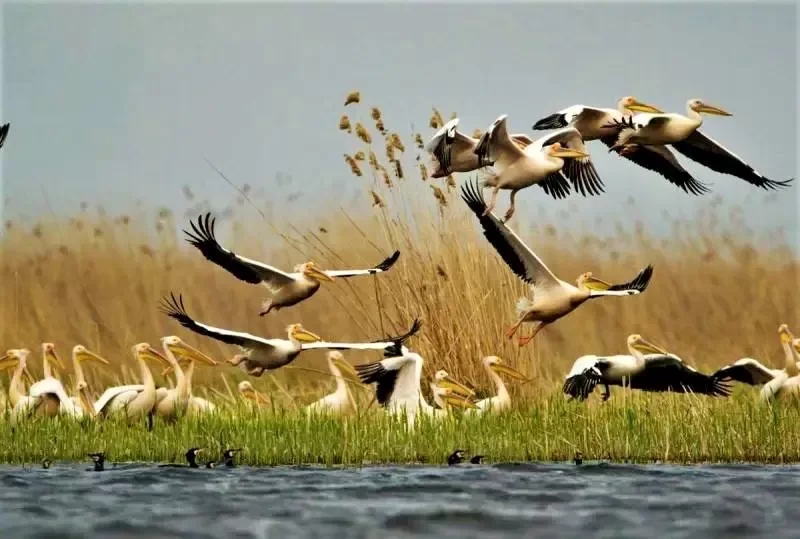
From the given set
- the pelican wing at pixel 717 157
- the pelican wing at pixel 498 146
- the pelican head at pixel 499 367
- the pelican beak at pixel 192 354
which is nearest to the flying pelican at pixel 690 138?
the pelican wing at pixel 717 157

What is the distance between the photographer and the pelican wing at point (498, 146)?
33.6 ft

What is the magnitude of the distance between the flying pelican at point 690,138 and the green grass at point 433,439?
2.20 m

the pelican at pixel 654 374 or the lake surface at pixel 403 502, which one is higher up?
the pelican at pixel 654 374

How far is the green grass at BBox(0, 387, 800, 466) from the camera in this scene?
9578mm

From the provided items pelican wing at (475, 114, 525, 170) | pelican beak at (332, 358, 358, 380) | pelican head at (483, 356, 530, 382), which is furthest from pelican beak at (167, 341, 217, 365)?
pelican wing at (475, 114, 525, 170)

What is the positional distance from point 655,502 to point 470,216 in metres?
4.64

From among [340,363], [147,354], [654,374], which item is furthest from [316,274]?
[654,374]

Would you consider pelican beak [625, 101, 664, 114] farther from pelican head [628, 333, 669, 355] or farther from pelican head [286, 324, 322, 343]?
pelican head [286, 324, 322, 343]

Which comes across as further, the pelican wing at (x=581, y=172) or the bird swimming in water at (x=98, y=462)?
the pelican wing at (x=581, y=172)

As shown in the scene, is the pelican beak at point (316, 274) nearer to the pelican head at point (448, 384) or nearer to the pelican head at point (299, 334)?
the pelican head at point (299, 334)

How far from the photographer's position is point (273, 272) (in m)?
11.4

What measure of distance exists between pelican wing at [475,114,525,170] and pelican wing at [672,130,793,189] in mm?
1641

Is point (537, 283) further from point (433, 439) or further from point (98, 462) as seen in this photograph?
point (98, 462)

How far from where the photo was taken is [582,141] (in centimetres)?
1123
